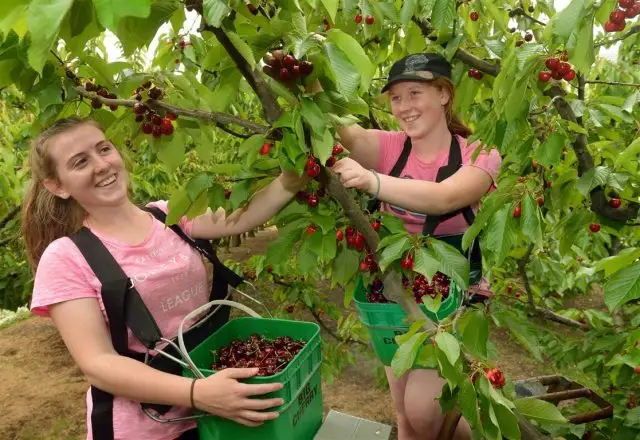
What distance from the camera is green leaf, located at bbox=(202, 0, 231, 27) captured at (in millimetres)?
1191

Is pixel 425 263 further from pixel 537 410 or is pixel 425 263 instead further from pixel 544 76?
pixel 544 76

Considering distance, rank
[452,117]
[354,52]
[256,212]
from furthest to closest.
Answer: [452,117] → [256,212] → [354,52]

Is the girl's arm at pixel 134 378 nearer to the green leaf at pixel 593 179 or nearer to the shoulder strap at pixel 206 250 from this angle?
the shoulder strap at pixel 206 250

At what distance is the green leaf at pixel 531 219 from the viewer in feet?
5.44

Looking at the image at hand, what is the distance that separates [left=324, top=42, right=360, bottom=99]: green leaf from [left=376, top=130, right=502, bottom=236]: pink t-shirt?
992 millimetres

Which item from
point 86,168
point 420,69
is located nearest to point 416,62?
point 420,69

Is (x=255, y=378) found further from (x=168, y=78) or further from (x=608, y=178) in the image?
(x=608, y=178)

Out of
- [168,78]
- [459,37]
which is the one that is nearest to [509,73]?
[459,37]

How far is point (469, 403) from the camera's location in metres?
1.48

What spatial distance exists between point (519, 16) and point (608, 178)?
143cm

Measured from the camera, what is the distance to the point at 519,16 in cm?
288

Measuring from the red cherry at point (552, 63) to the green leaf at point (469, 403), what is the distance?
1.00 metres

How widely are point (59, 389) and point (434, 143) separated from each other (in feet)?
18.2

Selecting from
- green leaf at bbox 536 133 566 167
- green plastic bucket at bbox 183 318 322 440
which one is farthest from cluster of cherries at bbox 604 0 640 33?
green plastic bucket at bbox 183 318 322 440
